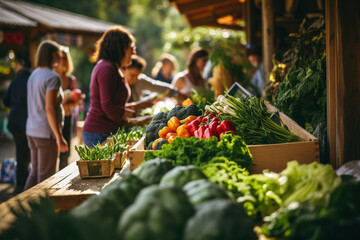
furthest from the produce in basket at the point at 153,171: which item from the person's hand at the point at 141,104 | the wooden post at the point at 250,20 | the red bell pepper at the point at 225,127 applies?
the wooden post at the point at 250,20

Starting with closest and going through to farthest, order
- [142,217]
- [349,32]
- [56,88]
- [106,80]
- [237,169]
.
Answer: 1. [142,217]
2. [237,169]
3. [349,32]
4. [106,80]
5. [56,88]

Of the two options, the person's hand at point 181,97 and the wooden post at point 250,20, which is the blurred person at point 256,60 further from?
the person's hand at point 181,97

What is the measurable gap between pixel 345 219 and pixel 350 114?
1210 mm

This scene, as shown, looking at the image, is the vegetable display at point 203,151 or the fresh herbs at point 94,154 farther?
the fresh herbs at point 94,154

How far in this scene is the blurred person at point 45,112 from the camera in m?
5.28

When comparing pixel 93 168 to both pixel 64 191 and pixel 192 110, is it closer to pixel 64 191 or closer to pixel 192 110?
pixel 64 191

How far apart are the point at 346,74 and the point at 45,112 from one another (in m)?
4.25

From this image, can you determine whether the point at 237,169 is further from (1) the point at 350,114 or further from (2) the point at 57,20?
(2) the point at 57,20

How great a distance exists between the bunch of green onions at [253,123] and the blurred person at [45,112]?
2.88 m

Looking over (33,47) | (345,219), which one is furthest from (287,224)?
(33,47)

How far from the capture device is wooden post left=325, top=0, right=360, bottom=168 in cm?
258

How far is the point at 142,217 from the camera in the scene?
1451mm

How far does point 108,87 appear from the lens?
14.8 feet

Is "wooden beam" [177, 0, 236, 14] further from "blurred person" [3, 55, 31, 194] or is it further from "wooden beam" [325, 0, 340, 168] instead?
"wooden beam" [325, 0, 340, 168]
